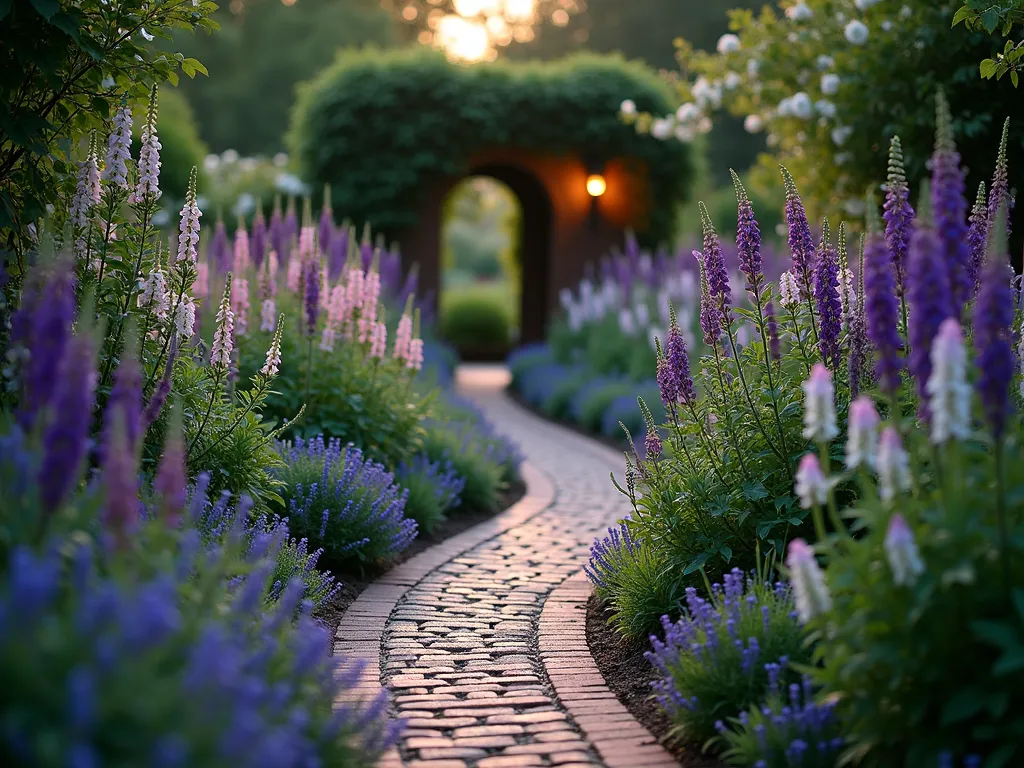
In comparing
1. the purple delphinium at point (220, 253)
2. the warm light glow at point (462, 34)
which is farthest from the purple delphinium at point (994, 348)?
the warm light glow at point (462, 34)

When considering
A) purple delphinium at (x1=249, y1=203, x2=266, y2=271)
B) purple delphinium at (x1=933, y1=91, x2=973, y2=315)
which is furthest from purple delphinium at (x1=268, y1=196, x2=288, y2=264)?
purple delphinium at (x1=933, y1=91, x2=973, y2=315)

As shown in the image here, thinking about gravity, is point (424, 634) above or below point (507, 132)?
below

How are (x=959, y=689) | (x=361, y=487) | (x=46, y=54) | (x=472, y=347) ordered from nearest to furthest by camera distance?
(x=959, y=689), (x=46, y=54), (x=361, y=487), (x=472, y=347)

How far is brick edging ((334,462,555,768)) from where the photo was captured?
353 cm

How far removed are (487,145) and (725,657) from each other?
44.0 ft

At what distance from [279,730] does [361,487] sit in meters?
2.95

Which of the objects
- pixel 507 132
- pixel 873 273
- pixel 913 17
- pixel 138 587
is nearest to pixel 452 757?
pixel 138 587

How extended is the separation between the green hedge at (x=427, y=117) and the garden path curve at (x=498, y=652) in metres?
9.47

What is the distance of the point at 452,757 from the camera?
→ 303 centimetres

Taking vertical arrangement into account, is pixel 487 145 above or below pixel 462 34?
below

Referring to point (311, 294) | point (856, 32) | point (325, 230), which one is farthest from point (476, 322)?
point (311, 294)

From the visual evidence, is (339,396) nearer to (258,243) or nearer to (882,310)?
(258,243)

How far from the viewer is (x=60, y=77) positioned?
3.84 meters

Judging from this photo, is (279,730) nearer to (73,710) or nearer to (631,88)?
(73,710)
